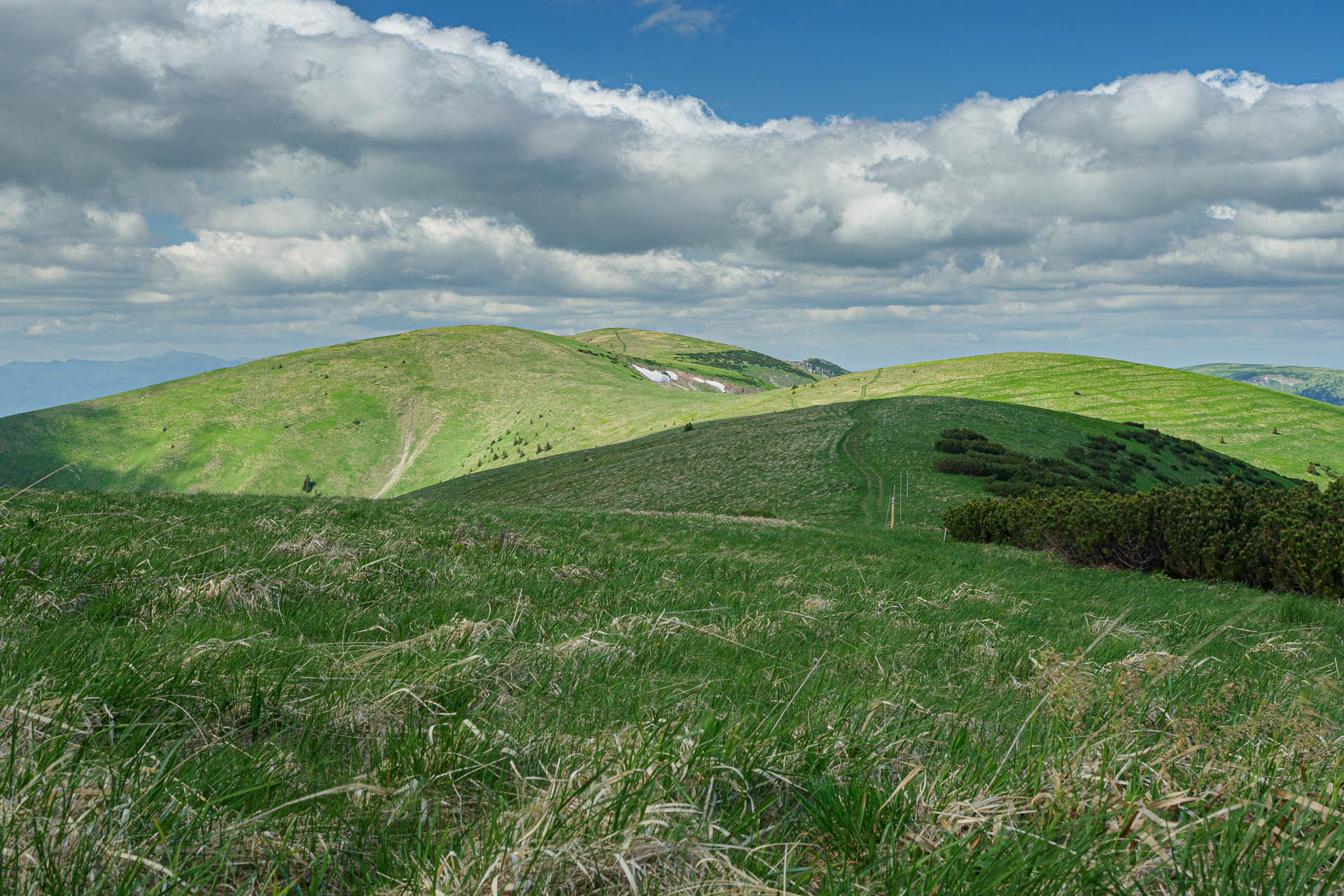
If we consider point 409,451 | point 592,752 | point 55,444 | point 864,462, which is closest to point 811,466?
point 864,462

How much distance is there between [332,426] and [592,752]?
16856cm

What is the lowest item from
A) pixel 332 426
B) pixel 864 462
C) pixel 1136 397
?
pixel 864 462

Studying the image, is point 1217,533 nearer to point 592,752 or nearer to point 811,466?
point 592,752

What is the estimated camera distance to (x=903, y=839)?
6.72 ft

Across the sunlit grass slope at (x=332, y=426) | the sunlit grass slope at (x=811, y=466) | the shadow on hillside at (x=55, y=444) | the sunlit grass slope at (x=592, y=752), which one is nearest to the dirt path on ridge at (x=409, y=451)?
the sunlit grass slope at (x=332, y=426)

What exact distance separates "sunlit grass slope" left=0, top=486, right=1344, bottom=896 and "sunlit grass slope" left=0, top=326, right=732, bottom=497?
108 m

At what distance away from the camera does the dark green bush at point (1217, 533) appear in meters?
16.0

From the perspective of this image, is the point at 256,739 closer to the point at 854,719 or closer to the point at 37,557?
the point at 854,719

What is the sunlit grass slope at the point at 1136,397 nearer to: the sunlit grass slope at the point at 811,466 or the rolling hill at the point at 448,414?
the rolling hill at the point at 448,414

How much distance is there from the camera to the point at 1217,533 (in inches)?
749

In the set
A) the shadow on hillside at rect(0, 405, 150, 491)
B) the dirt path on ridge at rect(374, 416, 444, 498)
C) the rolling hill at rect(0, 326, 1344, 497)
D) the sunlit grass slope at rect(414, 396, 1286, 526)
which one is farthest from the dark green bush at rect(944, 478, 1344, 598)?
the shadow on hillside at rect(0, 405, 150, 491)

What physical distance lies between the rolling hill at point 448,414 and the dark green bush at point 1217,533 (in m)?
78.8

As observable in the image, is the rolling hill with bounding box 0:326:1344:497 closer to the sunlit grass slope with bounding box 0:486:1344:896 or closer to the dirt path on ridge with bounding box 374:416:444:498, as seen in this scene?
the dirt path on ridge with bounding box 374:416:444:498

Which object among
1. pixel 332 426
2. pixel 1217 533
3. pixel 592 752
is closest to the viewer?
pixel 592 752
